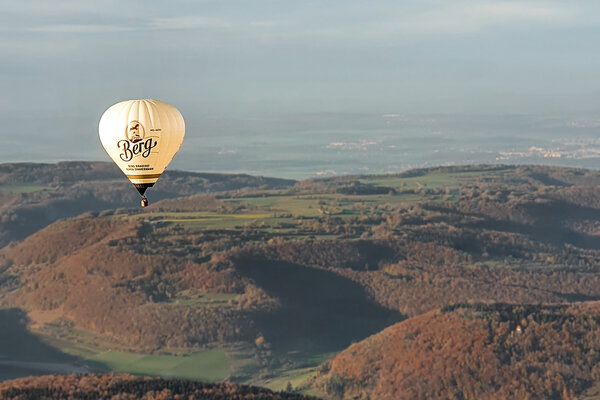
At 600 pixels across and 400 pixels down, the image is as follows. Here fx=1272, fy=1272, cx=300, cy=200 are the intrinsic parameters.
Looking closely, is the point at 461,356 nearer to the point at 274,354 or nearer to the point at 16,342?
the point at 274,354

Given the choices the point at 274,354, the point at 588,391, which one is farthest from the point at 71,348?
the point at 588,391

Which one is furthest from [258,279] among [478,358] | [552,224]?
[552,224]

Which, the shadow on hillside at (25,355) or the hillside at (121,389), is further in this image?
the shadow on hillside at (25,355)

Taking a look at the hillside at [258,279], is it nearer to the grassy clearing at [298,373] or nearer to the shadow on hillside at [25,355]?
the grassy clearing at [298,373]

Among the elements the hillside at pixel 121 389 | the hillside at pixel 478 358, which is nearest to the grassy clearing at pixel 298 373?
the hillside at pixel 478 358

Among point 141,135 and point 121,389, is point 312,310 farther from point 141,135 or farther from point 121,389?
point 141,135

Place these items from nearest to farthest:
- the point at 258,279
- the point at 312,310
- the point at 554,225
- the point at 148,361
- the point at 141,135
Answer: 1. the point at 141,135
2. the point at 148,361
3. the point at 312,310
4. the point at 258,279
5. the point at 554,225

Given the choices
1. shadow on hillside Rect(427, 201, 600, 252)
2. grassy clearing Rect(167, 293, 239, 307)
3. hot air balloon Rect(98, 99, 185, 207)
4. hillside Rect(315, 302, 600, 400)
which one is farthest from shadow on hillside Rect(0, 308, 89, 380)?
shadow on hillside Rect(427, 201, 600, 252)

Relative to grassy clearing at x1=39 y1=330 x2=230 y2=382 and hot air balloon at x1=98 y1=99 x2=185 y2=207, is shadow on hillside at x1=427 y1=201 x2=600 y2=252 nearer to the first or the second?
grassy clearing at x1=39 y1=330 x2=230 y2=382
